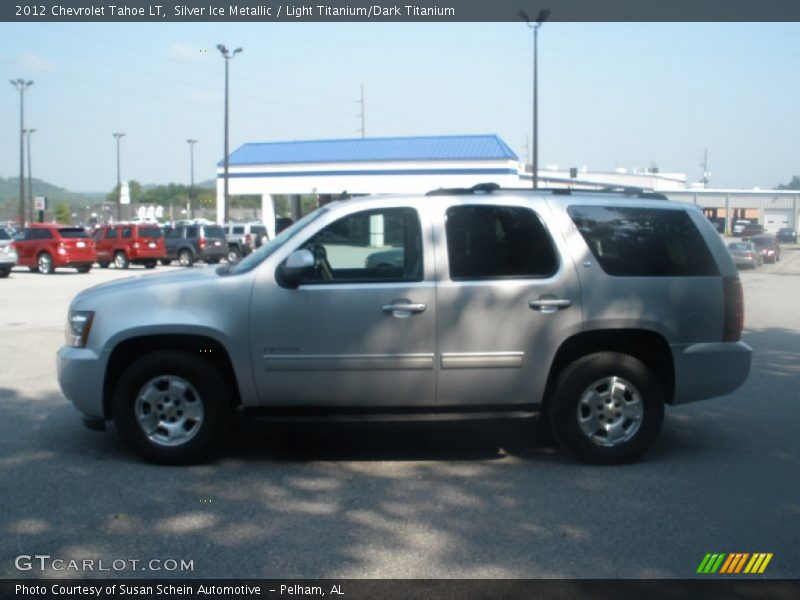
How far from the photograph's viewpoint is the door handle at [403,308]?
639 centimetres

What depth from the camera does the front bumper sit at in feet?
21.2

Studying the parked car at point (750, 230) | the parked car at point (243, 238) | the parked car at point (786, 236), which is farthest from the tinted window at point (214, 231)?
the parked car at point (786, 236)

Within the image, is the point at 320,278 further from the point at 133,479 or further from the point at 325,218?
the point at 133,479

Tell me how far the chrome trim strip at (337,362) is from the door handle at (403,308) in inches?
11.7

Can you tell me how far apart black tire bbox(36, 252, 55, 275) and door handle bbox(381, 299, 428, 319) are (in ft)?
88.1

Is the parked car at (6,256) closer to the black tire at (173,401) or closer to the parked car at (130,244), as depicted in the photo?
the parked car at (130,244)

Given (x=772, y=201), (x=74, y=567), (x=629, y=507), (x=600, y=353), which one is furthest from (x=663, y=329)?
(x=772, y=201)

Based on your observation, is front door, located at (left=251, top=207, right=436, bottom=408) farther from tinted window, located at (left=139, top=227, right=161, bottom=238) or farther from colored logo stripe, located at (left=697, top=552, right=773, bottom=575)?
tinted window, located at (left=139, top=227, right=161, bottom=238)

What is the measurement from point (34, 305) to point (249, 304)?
14014mm

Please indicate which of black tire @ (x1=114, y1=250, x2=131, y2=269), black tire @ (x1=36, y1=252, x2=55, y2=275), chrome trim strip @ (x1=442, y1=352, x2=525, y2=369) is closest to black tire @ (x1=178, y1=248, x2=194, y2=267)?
black tire @ (x1=114, y1=250, x2=131, y2=269)

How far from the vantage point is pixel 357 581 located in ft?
15.0

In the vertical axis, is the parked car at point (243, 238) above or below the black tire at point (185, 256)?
above

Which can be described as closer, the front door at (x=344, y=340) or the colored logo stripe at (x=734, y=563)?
the colored logo stripe at (x=734, y=563)

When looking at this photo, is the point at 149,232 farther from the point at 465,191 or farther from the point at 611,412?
the point at 611,412
